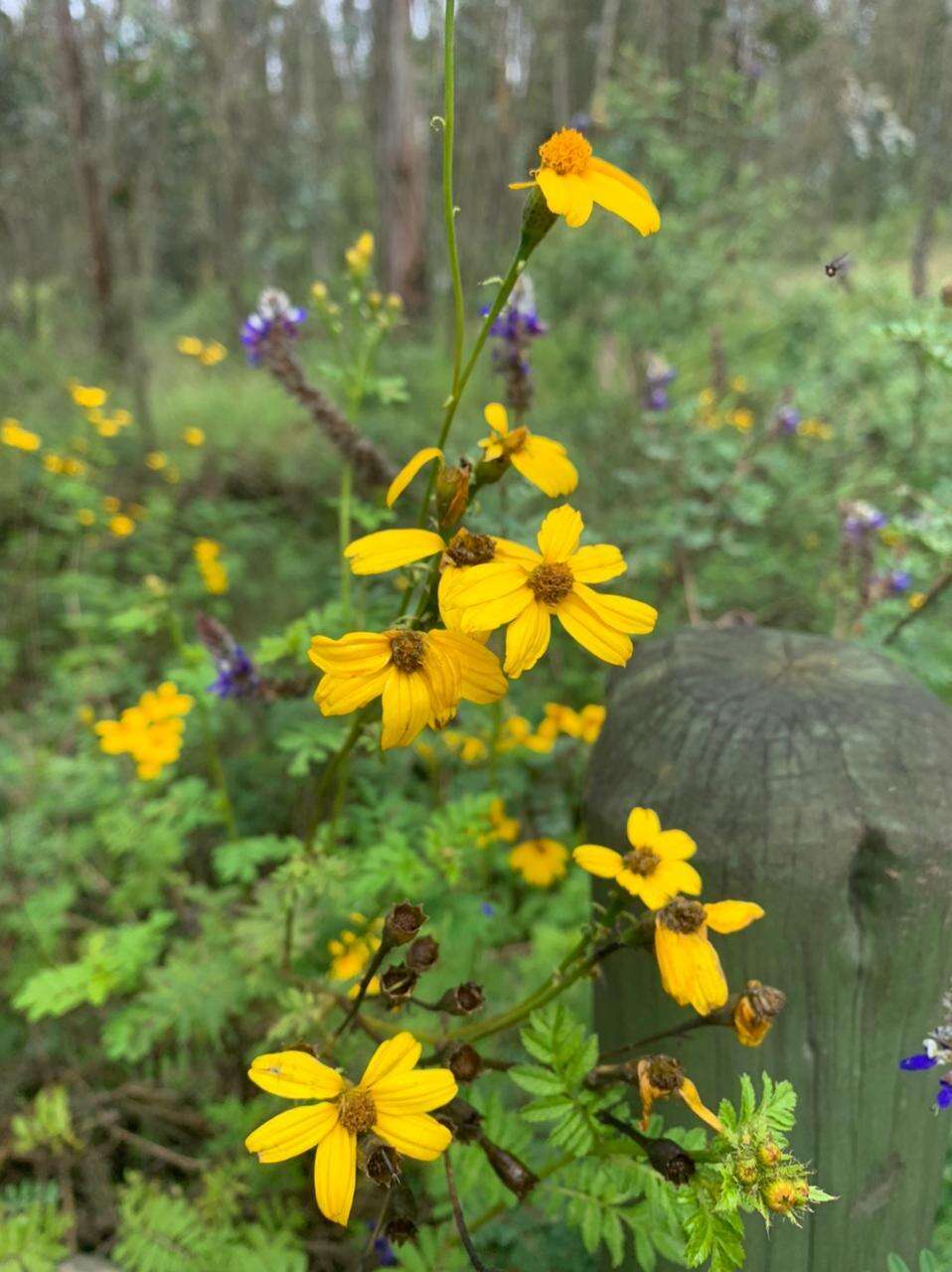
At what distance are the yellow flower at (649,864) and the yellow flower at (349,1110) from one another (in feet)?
0.72

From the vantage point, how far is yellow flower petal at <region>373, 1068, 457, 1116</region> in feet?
2.11

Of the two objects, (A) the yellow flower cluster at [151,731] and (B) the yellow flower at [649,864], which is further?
(A) the yellow flower cluster at [151,731]

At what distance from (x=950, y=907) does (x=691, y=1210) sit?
1.34ft

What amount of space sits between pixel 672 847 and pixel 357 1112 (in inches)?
13.7

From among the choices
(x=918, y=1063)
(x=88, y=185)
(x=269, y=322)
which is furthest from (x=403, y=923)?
(x=88, y=185)

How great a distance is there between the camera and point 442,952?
139cm

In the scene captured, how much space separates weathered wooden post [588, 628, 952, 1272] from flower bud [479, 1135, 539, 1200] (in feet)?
0.73

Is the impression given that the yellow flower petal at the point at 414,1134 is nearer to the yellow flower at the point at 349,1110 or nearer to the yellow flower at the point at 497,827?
the yellow flower at the point at 349,1110

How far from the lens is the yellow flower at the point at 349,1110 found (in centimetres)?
62

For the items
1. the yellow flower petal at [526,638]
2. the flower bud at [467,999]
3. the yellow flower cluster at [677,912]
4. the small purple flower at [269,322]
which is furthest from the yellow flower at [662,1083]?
the small purple flower at [269,322]

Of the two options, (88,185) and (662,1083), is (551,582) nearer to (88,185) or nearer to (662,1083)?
(662,1083)

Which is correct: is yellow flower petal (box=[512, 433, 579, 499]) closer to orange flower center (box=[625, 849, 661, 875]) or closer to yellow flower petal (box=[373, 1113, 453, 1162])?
orange flower center (box=[625, 849, 661, 875])

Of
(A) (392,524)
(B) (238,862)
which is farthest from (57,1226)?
(A) (392,524)

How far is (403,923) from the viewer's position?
70 centimetres
